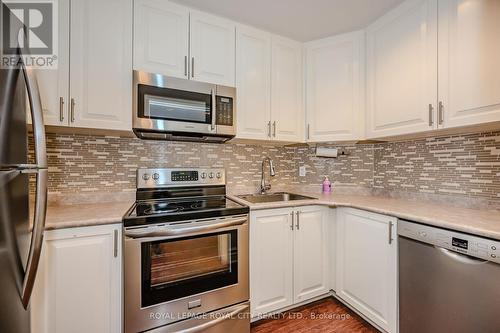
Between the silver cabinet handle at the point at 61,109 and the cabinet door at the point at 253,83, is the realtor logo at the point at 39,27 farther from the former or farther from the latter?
the cabinet door at the point at 253,83

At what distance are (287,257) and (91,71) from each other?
1851 millimetres

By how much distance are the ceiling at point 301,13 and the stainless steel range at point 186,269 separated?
4.77 ft

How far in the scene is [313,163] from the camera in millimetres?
A: 2469

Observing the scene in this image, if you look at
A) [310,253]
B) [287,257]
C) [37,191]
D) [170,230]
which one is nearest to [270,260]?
[287,257]

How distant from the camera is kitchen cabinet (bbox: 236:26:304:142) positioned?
188cm

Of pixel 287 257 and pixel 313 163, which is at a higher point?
pixel 313 163

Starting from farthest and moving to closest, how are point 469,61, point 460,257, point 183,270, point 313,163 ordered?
point 313,163
point 183,270
point 469,61
point 460,257

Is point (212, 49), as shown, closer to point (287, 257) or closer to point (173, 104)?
point (173, 104)

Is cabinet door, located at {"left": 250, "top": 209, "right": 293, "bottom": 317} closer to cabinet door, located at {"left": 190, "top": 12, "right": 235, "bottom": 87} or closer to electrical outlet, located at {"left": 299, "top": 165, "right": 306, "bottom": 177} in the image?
electrical outlet, located at {"left": 299, "top": 165, "right": 306, "bottom": 177}

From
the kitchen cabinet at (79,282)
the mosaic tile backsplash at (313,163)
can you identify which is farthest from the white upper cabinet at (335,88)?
the kitchen cabinet at (79,282)

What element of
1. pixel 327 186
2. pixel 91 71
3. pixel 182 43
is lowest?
pixel 327 186

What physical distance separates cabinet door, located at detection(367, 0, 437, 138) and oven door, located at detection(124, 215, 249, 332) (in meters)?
1.35

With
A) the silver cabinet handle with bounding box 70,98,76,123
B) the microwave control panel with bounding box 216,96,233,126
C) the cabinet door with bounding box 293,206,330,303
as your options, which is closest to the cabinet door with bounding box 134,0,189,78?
the microwave control panel with bounding box 216,96,233,126

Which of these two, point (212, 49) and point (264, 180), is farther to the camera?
point (264, 180)
